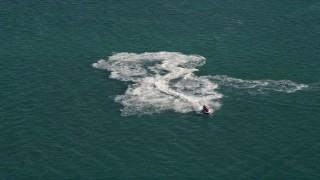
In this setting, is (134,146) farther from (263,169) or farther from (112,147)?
(263,169)

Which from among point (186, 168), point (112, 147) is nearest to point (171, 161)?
point (186, 168)

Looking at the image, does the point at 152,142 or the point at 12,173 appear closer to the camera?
the point at 12,173

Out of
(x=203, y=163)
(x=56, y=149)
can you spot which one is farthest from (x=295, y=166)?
(x=56, y=149)

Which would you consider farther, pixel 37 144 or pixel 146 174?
pixel 37 144

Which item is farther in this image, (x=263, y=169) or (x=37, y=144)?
(x=37, y=144)

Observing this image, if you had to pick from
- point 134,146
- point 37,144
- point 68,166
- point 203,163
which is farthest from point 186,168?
point 37,144

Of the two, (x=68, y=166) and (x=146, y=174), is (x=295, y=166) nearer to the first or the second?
(x=146, y=174)

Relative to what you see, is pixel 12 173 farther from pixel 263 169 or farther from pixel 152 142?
pixel 263 169
